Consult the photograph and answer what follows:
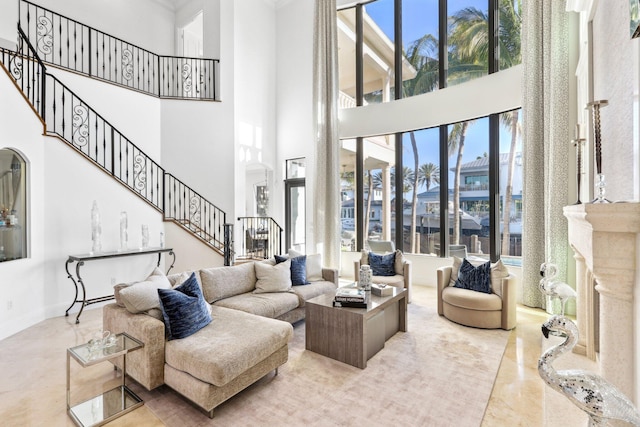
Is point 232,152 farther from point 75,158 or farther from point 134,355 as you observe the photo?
point 134,355

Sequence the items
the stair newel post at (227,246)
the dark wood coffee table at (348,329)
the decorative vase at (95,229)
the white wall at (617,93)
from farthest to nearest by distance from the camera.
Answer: the stair newel post at (227,246)
the decorative vase at (95,229)
the dark wood coffee table at (348,329)
the white wall at (617,93)

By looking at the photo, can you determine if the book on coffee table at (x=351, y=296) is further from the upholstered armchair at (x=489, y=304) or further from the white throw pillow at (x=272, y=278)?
the upholstered armchair at (x=489, y=304)

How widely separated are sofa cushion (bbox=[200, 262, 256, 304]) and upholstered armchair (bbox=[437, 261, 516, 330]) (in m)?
2.64

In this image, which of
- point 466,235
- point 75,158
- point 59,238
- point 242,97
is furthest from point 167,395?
point 242,97

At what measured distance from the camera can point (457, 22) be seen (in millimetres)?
5938

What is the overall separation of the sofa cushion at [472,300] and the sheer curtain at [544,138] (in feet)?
4.00

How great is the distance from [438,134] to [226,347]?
555 cm

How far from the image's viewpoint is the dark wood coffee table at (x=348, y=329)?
9.71ft

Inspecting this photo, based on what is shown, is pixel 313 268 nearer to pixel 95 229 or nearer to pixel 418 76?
pixel 95 229

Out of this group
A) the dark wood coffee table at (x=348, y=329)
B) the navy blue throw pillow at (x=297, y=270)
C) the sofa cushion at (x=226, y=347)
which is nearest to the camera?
the sofa cushion at (x=226, y=347)

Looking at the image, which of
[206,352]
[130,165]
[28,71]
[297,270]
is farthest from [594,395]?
[130,165]

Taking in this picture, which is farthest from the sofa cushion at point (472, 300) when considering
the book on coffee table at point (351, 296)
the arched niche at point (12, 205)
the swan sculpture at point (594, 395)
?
the arched niche at point (12, 205)

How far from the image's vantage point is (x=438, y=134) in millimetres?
6215

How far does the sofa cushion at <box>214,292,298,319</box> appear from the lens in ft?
11.4
